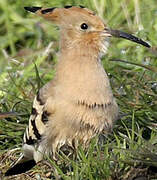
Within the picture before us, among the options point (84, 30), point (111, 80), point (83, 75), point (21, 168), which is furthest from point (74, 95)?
point (111, 80)

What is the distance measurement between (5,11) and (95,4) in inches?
34.6

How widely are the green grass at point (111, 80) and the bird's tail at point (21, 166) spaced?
0.05 m

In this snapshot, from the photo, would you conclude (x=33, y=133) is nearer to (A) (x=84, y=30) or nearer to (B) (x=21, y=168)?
(B) (x=21, y=168)

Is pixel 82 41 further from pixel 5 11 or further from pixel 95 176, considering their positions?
pixel 5 11

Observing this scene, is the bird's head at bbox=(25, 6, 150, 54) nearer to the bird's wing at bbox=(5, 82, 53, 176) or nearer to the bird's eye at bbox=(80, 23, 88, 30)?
the bird's eye at bbox=(80, 23, 88, 30)

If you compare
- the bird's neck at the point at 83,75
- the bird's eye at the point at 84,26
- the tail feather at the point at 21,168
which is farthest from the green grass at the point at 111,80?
the bird's eye at the point at 84,26

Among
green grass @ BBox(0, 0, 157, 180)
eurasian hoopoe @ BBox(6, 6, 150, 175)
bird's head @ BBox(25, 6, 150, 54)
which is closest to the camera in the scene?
green grass @ BBox(0, 0, 157, 180)

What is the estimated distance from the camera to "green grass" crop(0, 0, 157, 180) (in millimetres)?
3129

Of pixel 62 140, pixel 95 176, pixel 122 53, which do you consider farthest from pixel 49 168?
pixel 122 53

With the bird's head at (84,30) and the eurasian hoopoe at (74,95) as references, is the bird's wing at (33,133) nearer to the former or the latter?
the eurasian hoopoe at (74,95)

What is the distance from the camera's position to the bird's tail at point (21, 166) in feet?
11.6

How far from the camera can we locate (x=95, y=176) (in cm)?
308

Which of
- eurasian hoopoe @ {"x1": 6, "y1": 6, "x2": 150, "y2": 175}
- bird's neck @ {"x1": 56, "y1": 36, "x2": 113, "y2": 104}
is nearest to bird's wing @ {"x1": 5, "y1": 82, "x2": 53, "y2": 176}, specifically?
eurasian hoopoe @ {"x1": 6, "y1": 6, "x2": 150, "y2": 175}

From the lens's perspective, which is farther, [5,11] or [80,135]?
[5,11]
